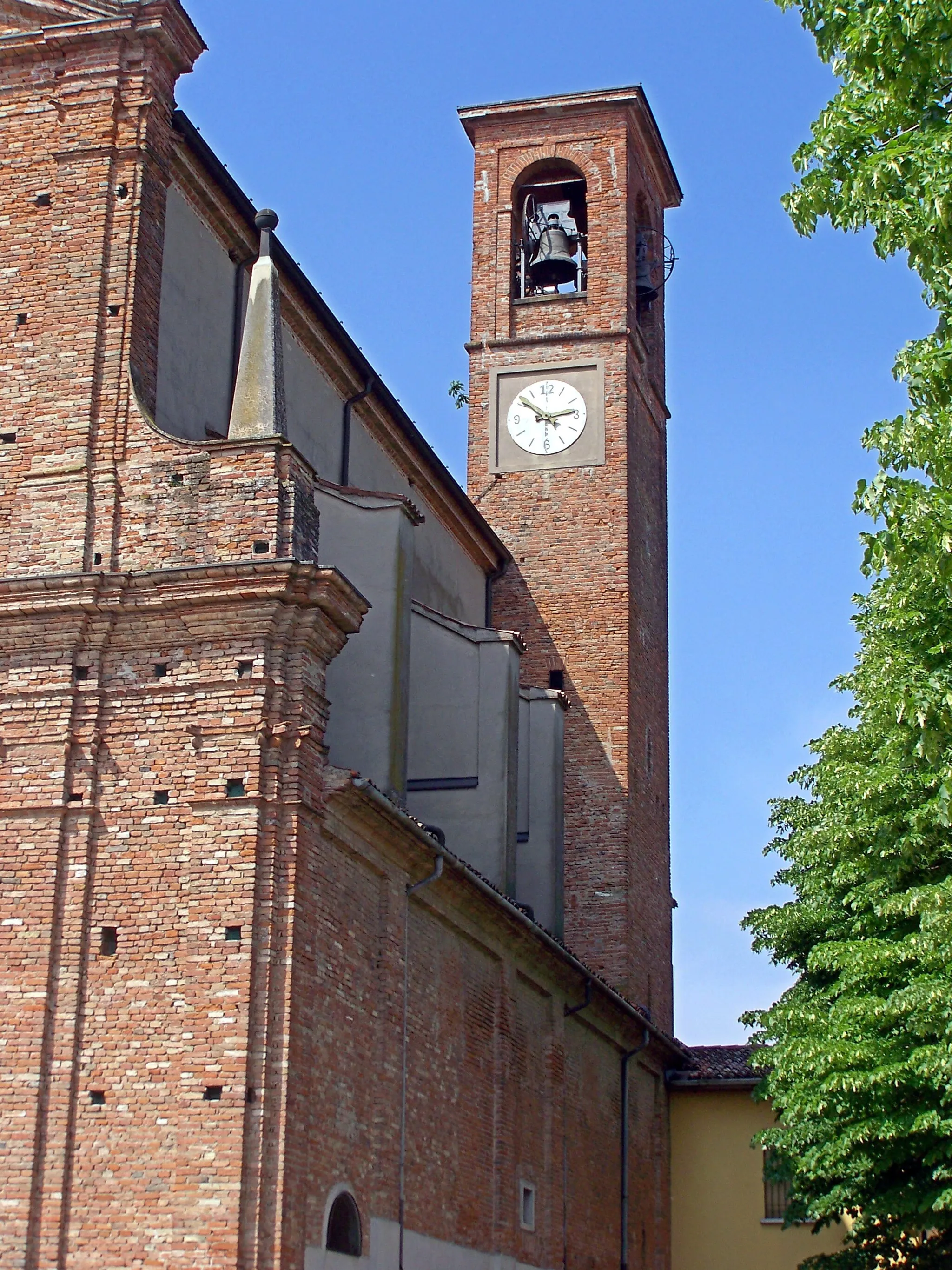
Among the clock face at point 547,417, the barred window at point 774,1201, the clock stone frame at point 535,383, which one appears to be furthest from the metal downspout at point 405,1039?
the clock face at point 547,417

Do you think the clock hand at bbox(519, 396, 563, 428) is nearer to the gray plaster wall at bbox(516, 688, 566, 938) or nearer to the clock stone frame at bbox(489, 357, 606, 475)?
the clock stone frame at bbox(489, 357, 606, 475)

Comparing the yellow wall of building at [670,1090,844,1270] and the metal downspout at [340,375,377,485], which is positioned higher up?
the metal downspout at [340,375,377,485]

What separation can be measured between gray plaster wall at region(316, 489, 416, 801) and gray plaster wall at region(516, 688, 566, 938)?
580 centimetres

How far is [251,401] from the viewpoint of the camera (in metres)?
13.9

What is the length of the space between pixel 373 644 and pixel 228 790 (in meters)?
3.55

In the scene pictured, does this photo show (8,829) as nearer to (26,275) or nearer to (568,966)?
(26,275)

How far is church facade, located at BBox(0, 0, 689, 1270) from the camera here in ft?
40.1

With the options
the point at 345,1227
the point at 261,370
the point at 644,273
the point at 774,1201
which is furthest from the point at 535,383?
the point at 345,1227

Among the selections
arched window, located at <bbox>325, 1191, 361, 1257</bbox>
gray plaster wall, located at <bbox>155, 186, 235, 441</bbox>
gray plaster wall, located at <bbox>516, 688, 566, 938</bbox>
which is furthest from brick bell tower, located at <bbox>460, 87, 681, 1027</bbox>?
arched window, located at <bbox>325, 1191, 361, 1257</bbox>

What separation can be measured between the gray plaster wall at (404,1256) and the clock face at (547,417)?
1299 centimetres

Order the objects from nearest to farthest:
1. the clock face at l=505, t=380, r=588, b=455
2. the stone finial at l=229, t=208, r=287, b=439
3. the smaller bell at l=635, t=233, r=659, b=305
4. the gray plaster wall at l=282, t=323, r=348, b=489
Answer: the stone finial at l=229, t=208, r=287, b=439
the gray plaster wall at l=282, t=323, r=348, b=489
the clock face at l=505, t=380, r=588, b=455
the smaller bell at l=635, t=233, r=659, b=305

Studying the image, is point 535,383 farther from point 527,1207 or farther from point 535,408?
point 527,1207

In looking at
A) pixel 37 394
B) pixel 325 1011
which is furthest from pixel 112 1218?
pixel 37 394

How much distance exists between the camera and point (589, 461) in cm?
2641
